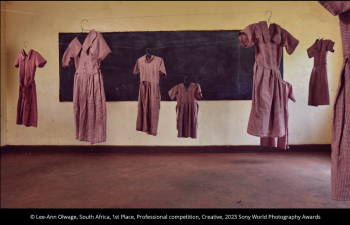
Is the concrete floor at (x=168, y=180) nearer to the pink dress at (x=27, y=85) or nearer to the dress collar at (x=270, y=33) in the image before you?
the pink dress at (x=27, y=85)

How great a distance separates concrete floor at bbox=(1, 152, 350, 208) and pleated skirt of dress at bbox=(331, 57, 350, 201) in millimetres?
781

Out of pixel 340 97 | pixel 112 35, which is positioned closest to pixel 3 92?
pixel 112 35

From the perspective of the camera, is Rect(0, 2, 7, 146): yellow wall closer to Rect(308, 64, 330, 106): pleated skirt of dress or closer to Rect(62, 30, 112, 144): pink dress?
Rect(62, 30, 112, 144): pink dress

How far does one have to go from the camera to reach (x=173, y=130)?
451cm

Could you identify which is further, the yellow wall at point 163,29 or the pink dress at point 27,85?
the yellow wall at point 163,29

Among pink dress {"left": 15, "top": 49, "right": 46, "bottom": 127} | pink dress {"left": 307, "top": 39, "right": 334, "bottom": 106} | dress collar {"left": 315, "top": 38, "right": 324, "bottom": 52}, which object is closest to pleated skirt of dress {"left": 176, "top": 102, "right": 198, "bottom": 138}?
pink dress {"left": 307, "top": 39, "right": 334, "bottom": 106}

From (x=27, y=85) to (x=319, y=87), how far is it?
416 cm

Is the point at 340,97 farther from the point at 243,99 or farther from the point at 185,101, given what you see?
the point at 243,99

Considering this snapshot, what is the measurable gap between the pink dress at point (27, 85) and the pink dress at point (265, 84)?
2.71 m

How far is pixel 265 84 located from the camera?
2.31 m

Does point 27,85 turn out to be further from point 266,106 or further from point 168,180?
point 266,106

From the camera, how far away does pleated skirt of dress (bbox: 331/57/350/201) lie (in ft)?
4.85

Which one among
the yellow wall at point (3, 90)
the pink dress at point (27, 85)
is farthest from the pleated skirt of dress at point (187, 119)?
the yellow wall at point (3, 90)

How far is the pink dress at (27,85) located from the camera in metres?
3.13
